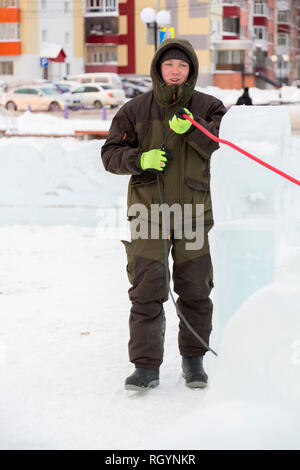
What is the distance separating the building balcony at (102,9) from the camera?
5316 centimetres

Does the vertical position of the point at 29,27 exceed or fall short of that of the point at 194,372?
it exceeds it

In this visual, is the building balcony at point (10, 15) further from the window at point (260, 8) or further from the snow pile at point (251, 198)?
the snow pile at point (251, 198)

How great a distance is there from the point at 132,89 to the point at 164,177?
3461 cm

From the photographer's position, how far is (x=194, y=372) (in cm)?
379

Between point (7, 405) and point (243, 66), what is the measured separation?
179ft

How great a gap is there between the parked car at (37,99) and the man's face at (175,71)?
26.8 m

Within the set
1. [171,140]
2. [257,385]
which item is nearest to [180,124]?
[171,140]

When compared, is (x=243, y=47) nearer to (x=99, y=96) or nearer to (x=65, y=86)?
(x=65, y=86)

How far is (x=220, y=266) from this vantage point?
3527 mm

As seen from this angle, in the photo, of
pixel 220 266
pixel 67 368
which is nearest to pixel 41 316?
pixel 67 368

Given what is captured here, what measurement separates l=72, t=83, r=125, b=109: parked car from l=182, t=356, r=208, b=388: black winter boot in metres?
28.4

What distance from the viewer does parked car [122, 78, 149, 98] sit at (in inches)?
1459

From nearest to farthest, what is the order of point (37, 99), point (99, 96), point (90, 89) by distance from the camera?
point (37, 99), point (99, 96), point (90, 89)
